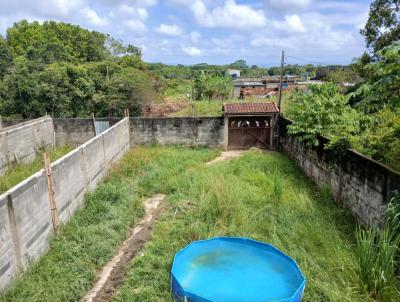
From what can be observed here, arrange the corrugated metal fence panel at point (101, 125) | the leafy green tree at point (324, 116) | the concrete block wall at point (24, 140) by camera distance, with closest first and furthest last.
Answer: the leafy green tree at point (324, 116)
the concrete block wall at point (24, 140)
the corrugated metal fence panel at point (101, 125)

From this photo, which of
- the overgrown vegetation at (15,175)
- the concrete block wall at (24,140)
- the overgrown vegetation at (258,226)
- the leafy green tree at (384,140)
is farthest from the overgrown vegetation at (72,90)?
the leafy green tree at (384,140)

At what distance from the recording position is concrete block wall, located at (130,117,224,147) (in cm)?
1397

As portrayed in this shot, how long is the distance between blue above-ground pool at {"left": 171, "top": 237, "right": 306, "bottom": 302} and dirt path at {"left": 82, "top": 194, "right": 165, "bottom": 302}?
977 millimetres

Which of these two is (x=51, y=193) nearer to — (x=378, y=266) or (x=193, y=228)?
(x=193, y=228)

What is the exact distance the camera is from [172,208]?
7.09 metres

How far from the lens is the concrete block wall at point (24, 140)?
10.0m

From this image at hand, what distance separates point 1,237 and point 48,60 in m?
24.4

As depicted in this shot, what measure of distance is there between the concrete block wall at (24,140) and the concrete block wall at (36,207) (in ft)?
12.3

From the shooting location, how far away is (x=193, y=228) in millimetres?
5891

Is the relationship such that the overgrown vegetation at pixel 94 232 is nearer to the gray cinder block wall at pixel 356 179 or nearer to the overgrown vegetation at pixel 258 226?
the overgrown vegetation at pixel 258 226

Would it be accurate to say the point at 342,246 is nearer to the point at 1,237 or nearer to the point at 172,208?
the point at 172,208

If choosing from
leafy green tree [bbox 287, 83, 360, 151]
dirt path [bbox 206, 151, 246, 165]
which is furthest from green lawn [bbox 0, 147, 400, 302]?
dirt path [bbox 206, 151, 246, 165]

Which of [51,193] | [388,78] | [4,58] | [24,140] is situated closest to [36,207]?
[51,193]

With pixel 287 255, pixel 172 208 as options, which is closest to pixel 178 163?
pixel 172 208
